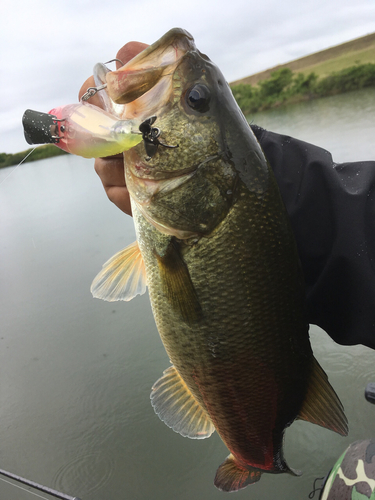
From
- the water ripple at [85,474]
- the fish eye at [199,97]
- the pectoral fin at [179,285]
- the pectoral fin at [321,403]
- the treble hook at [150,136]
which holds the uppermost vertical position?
the fish eye at [199,97]

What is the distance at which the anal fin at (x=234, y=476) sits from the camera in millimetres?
1489

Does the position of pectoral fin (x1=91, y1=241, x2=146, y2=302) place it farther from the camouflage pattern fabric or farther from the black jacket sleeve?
the camouflage pattern fabric

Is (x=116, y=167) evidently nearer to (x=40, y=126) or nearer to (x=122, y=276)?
(x=40, y=126)

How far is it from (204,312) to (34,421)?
3692mm

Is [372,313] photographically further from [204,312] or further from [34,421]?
[34,421]

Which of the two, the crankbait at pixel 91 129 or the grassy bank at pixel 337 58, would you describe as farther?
the grassy bank at pixel 337 58

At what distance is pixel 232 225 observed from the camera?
1.17 m

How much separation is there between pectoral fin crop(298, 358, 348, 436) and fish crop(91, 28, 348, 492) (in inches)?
1.9

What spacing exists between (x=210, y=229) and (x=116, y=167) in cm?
55

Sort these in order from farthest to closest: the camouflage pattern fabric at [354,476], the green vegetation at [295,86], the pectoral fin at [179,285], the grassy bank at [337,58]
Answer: the grassy bank at [337,58], the green vegetation at [295,86], the camouflage pattern fabric at [354,476], the pectoral fin at [179,285]

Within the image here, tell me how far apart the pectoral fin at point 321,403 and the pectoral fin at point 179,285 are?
1.84 feet

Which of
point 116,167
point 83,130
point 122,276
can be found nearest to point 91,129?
point 83,130

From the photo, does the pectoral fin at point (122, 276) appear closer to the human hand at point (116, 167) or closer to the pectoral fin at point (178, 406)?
the human hand at point (116, 167)

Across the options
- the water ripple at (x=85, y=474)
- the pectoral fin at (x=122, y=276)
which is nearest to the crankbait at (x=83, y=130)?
the pectoral fin at (x=122, y=276)
